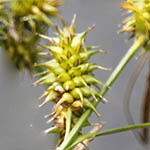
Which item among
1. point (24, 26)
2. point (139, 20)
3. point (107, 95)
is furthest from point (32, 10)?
point (107, 95)

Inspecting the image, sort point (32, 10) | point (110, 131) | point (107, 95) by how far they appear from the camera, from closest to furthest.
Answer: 1. point (110, 131)
2. point (32, 10)
3. point (107, 95)

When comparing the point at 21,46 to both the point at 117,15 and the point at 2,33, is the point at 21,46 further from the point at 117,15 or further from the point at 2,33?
the point at 117,15

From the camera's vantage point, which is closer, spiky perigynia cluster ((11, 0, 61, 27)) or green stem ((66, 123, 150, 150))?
green stem ((66, 123, 150, 150))

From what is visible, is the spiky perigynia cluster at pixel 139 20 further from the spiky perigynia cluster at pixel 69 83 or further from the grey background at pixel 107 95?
the grey background at pixel 107 95

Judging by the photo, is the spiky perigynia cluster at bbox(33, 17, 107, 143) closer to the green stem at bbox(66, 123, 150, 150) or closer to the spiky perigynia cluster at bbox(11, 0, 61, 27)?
the green stem at bbox(66, 123, 150, 150)

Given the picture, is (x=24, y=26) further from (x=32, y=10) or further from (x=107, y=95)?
(x=107, y=95)

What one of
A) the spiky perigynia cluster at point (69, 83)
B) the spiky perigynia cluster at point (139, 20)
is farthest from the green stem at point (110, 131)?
the spiky perigynia cluster at point (139, 20)

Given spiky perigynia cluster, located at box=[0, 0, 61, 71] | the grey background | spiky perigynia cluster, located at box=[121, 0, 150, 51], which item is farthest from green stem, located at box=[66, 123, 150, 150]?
the grey background

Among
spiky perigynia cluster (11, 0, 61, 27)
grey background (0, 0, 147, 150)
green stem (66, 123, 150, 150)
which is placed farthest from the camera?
grey background (0, 0, 147, 150)
